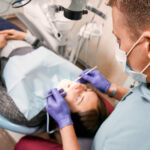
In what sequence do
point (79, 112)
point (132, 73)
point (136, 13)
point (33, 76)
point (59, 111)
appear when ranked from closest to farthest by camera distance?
1. point (136, 13)
2. point (132, 73)
3. point (59, 111)
4. point (79, 112)
5. point (33, 76)

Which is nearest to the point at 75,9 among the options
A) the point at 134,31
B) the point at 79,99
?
the point at 134,31

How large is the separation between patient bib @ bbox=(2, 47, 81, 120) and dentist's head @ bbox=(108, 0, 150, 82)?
72 centimetres

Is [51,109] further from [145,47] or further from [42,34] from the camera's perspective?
[42,34]

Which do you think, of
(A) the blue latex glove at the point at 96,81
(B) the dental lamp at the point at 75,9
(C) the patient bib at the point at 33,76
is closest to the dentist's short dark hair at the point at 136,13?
(B) the dental lamp at the point at 75,9

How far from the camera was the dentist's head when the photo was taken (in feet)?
1.85

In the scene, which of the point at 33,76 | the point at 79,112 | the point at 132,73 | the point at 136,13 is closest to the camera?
the point at 136,13


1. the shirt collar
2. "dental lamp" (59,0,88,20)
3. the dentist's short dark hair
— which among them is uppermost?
the dentist's short dark hair

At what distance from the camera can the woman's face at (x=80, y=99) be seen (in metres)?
1.15

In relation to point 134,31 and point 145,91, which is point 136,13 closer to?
point 134,31

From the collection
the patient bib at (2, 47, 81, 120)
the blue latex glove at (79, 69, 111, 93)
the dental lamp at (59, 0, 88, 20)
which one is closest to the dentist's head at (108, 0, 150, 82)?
the dental lamp at (59, 0, 88, 20)

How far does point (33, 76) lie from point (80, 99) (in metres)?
0.40

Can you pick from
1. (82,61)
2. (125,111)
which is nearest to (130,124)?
(125,111)

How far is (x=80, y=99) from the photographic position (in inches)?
46.5

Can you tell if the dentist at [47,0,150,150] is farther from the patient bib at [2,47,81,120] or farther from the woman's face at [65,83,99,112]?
the patient bib at [2,47,81,120]
